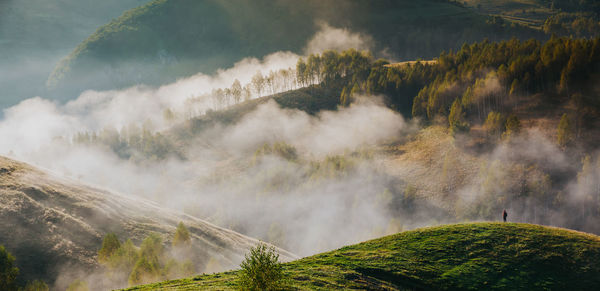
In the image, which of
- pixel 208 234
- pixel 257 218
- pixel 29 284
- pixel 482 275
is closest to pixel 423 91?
pixel 257 218

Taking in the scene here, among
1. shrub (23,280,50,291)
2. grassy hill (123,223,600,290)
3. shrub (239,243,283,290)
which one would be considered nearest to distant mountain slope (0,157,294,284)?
shrub (23,280,50,291)

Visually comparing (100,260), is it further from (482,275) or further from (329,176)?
(329,176)

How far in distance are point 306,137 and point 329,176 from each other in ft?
160

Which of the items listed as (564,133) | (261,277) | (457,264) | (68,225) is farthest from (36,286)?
(564,133)

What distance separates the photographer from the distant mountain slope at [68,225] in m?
61.9

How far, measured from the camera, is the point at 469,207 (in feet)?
341

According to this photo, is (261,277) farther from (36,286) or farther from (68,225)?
(68,225)

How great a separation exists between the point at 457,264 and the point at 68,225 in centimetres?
7718

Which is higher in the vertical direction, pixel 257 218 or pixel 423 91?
pixel 423 91

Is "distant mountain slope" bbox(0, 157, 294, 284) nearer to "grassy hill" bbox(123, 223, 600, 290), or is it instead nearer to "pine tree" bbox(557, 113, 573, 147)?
"grassy hill" bbox(123, 223, 600, 290)

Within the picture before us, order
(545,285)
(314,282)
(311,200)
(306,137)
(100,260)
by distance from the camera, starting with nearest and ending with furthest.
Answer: (314,282) < (545,285) < (100,260) < (311,200) < (306,137)

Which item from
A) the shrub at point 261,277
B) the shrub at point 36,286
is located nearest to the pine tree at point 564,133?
the shrub at point 261,277

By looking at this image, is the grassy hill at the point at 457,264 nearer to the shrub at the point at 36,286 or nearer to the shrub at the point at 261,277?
the shrub at the point at 261,277

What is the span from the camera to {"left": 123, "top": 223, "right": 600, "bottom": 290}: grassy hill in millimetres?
37062
